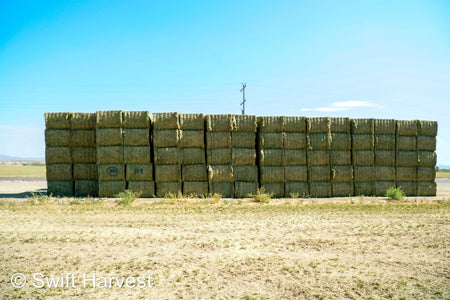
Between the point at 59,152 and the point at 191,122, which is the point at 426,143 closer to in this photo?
the point at 191,122

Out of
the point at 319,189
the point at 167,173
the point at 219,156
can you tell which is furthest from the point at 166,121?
the point at 319,189

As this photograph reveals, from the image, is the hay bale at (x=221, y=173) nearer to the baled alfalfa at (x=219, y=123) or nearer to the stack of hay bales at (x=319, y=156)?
the baled alfalfa at (x=219, y=123)

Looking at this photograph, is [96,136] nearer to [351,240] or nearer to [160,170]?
[160,170]

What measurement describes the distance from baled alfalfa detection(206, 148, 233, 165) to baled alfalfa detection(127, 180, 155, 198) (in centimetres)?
319

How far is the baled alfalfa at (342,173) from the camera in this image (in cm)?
1603

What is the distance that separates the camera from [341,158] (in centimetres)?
1620

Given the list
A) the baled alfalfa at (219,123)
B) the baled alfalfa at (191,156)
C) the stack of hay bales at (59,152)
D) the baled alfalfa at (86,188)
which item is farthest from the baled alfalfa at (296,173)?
the stack of hay bales at (59,152)

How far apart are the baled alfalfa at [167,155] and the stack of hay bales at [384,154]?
35.5 ft

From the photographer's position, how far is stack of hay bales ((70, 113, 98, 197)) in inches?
618

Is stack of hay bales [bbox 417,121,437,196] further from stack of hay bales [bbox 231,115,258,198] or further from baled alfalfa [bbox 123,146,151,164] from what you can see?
baled alfalfa [bbox 123,146,151,164]

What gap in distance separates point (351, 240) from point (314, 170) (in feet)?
29.3

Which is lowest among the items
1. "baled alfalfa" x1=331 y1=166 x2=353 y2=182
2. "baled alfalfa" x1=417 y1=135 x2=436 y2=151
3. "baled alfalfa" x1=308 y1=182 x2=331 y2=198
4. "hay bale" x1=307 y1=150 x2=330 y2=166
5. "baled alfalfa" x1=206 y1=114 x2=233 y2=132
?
"baled alfalfa" x1=308 y1=182 x2=331 y2=198

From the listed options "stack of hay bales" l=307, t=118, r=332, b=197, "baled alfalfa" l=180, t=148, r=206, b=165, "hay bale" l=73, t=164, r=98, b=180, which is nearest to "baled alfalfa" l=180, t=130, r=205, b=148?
"baled alfalfa" l=180, t=148, r=206, b=165

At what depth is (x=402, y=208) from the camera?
1200 centimetres
